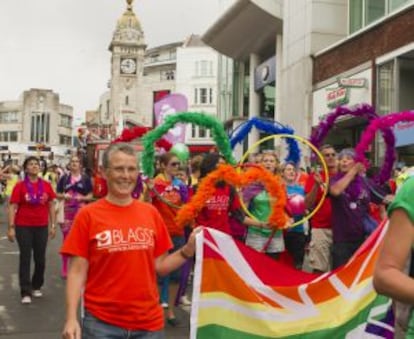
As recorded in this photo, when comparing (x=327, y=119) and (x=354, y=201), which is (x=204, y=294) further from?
(x=327, y=119)

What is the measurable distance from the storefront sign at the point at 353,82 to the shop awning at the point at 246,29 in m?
9.46

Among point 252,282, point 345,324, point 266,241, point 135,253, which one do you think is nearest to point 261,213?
point 266,241

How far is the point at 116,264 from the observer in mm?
3732

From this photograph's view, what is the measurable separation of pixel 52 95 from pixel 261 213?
4779 inches

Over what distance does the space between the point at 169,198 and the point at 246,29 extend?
1085 inches

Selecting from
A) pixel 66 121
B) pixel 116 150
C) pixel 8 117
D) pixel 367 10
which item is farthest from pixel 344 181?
pixel 66 121

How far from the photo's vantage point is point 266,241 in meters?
7.76

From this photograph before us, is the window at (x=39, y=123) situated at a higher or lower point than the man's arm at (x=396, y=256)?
higher

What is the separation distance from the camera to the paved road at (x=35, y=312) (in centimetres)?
706

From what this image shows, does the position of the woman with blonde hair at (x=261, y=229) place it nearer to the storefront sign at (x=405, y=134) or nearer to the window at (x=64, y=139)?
the storefront sign at (x=405, y=134)

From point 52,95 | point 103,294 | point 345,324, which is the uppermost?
point 52,95

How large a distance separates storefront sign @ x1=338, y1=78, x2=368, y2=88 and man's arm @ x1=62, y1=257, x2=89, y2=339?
18380mm

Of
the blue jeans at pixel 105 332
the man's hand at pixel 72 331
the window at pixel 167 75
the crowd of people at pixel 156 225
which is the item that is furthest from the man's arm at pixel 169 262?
the window at pixel 167 75

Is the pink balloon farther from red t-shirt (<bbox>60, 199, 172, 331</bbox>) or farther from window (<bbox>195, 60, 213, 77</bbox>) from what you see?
window (<bbox>195, 60, 213, 77</bbox>)
